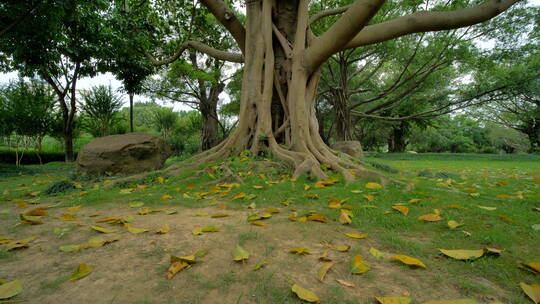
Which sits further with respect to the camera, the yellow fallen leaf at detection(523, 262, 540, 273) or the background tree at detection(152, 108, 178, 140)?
the background tree at detection(152, 108, 178, 140)

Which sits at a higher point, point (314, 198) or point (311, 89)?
point (311, 89)

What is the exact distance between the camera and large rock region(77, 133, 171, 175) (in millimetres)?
5074

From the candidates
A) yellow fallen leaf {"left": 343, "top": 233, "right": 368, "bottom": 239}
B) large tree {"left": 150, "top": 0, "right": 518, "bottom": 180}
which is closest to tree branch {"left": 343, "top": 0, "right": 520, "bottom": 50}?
large tree {"left": 150, "top": 0, "right": 518, "bottom": 180}

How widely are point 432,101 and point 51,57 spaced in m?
20.4

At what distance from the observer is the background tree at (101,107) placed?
42.1ft

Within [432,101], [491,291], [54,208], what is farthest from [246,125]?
[432,101]

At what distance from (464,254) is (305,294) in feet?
3.16

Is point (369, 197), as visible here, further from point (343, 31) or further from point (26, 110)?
point (26, 110)

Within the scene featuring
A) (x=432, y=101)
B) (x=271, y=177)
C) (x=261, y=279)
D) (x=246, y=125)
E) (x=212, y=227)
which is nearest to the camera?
(x=261, y=279)

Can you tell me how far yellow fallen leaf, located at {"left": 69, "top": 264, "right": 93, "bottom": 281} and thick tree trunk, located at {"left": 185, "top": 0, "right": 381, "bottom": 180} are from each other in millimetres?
3093

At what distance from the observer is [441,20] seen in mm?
3541

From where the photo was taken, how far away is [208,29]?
7391 millimetres

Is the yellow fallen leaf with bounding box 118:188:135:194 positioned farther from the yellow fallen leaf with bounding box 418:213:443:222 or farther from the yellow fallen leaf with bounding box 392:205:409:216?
the yellow fallen leaf with bounding box 418:213:443:222

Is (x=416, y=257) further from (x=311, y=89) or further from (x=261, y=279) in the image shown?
(x=311, y=89)
